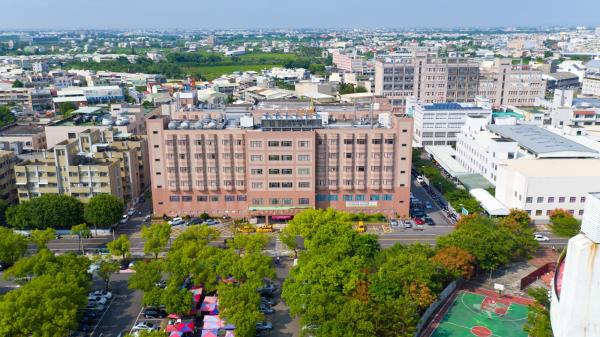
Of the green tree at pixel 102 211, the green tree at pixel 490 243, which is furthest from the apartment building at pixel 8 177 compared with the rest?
the green tree at pixel 490 243

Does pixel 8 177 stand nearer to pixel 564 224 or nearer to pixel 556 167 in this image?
pixel 564 224

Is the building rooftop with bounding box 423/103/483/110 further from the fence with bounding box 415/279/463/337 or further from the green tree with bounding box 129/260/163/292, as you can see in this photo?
the green tree with bounding box 129/260/163/292

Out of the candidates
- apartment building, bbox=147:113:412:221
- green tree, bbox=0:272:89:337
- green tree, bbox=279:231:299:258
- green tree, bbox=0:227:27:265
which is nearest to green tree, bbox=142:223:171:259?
green tree, bbox=0:227:27:265

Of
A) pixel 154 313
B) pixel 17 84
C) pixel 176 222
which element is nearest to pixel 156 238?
pixel 154 313

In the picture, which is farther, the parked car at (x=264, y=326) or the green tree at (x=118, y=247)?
the green tree at (x=118, y=247)

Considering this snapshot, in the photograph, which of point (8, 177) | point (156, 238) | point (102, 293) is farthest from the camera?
point (8, 177)

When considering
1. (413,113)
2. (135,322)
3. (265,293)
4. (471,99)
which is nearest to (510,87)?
(471,99)

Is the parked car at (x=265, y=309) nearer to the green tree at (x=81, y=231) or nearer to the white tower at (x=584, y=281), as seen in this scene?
the green tree at (x=81, y=231)
